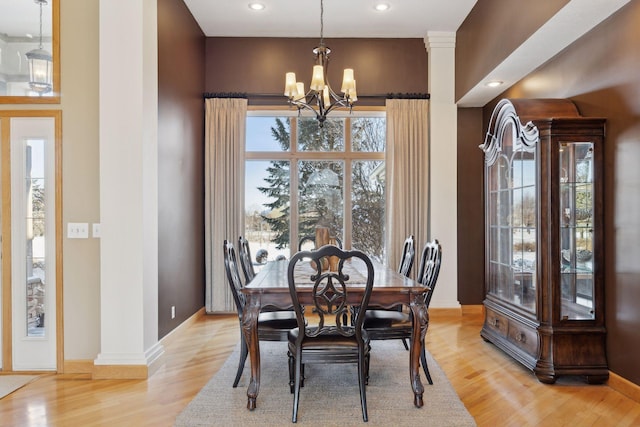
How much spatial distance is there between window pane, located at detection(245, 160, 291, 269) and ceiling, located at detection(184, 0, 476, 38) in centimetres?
163

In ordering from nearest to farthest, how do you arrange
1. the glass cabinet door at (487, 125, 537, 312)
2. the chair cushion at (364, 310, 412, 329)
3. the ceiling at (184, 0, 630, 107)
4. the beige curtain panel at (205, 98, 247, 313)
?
the chair cushion at (364, 310, 412, 329)
the glass cabinet door at (487, 125, 537, 312)
the ceiling at (184, 0, 630, 107)
the beige curtain panel at (205, 98, 247, 313)

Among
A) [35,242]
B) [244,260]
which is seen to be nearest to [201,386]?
[244,260]

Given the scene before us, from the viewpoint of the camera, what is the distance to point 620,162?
301 centimetres

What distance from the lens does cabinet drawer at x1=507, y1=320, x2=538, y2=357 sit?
328 centimetres

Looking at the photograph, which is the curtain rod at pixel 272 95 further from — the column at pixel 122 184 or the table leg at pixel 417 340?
the table leg at pixel 417 340

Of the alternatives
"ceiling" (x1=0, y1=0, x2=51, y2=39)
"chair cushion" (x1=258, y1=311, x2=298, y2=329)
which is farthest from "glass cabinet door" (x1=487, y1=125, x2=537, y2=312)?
"ceiling" (x1=0, y1=0, x2=51, y2=39)

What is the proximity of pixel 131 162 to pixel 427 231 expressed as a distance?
3.54 metres

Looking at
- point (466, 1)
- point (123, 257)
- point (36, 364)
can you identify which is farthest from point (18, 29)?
point (466, 1)

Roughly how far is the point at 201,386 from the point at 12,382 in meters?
1.41

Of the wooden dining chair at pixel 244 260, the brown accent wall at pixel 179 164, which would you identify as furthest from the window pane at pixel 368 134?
the wooden dining chair at pixel 244 260

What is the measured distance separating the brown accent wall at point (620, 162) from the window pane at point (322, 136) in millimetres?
2877

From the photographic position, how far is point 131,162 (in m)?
3.25

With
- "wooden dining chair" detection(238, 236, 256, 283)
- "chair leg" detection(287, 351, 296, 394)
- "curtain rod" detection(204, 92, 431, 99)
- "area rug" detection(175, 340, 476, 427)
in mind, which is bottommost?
"area rug" detection(175, 340, 476, 427)

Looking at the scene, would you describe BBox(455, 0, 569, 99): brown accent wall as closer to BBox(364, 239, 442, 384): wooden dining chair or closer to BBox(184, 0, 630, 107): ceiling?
BBox(184, 0, 630, 107): ceiling
